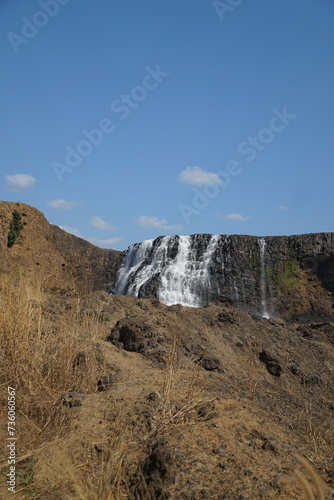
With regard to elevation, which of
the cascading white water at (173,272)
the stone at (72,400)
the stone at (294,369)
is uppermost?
the cascading white water at (173,272)

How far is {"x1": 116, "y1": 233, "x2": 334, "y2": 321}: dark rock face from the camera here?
92.3 feet

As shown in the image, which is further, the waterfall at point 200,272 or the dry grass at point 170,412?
the waterfall at point 200,272

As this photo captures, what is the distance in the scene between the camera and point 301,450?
2.75m

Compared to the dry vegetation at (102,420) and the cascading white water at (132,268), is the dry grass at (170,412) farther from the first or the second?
the cascading white water at (132,268)

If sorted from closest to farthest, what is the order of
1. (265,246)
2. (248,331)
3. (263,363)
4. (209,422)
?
(209,422) → (263,363) → (248,331) → (265,246)

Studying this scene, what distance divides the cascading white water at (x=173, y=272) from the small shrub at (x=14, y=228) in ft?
25.6

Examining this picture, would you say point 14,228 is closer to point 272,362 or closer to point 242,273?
point 242,273

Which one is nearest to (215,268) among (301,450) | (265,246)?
(265,246)

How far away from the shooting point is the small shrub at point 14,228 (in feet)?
89.1

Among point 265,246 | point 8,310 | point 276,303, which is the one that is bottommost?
point 8,310

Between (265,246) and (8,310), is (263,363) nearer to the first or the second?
(8,310)

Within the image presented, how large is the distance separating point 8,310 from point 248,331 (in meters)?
6.58

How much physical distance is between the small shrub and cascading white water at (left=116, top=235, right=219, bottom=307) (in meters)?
7.79

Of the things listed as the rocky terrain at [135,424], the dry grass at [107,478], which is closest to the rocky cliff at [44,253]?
the rocky terrain at [135,424]
